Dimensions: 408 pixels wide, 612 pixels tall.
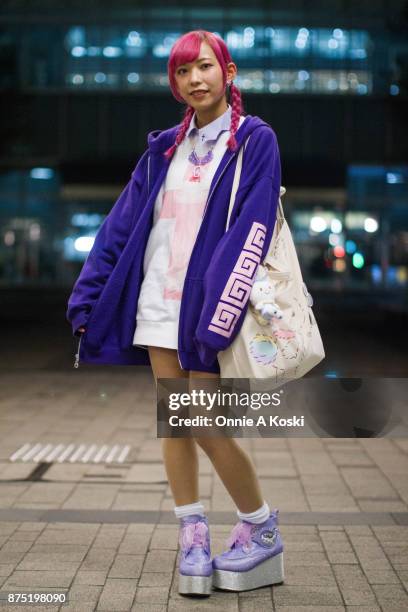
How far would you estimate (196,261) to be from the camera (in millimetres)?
3115

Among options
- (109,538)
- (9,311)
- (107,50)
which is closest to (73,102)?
(107,50)

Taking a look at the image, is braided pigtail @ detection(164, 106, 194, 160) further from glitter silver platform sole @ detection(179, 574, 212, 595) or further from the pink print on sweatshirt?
glitter silver platform sole @ detection(179, 574, 212, 595)

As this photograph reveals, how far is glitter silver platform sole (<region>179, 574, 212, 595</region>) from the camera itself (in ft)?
10.8

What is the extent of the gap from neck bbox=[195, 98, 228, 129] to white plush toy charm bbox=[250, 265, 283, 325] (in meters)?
0.63

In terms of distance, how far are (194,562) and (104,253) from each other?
3.69ft

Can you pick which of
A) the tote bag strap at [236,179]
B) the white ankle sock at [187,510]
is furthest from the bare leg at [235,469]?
the tote bag strap at [236,179]

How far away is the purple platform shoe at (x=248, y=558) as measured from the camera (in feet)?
11.1

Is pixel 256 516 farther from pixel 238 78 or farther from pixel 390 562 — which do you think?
pixel 238 78

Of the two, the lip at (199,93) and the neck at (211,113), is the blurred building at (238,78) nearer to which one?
the neck at (211,113)

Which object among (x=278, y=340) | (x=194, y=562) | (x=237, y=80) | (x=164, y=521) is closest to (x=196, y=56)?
(x=278, y=340)

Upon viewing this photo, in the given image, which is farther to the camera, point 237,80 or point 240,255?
point 237,80

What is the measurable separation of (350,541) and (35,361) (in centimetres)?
834

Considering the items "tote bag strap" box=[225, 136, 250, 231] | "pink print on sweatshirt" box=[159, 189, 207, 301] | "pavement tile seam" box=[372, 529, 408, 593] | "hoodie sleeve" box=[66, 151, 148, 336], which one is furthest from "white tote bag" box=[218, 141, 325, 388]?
"pavement tile seam" box=[372, 529, 408, 593]

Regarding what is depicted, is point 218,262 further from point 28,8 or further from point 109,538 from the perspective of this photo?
point 28,8
